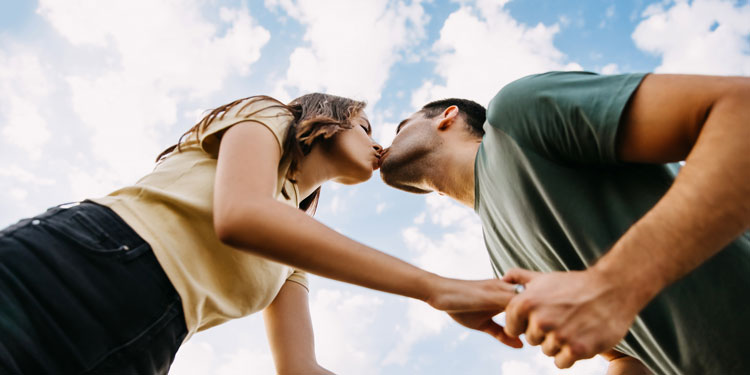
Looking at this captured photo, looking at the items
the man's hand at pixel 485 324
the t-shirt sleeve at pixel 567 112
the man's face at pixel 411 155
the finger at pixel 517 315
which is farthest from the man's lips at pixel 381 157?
the finger at pixel 517 315

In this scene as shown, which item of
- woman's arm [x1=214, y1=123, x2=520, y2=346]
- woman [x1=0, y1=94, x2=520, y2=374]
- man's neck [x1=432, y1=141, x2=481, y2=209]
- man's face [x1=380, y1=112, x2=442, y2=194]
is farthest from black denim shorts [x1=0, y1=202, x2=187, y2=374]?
man's face [x1=380, y1=112, x2=442, y2=194]

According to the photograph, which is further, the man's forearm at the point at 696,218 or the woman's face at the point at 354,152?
the woman's face at the point at 354,152

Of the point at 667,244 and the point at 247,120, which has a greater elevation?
the point at 247,120

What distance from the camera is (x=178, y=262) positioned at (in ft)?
6.55

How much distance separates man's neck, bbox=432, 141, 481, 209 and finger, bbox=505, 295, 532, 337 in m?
1.80

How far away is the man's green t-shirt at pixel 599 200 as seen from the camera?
201 cm

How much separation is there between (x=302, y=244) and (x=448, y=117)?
2705mm

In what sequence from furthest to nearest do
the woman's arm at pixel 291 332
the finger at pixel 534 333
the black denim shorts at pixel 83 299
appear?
1. the woman's arm at pixel 291 332
2. the finger at pixel 534 333
3. the black denim shorts at pixel 83 299

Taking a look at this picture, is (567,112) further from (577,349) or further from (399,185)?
(399,185)

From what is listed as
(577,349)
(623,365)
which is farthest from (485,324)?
(623,365)

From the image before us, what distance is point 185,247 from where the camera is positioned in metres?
2.07

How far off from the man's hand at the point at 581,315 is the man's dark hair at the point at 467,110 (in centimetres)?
251

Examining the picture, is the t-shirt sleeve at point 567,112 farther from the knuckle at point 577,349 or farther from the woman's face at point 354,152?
the woman's face at point 354,152

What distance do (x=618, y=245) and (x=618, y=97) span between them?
0.68 m
